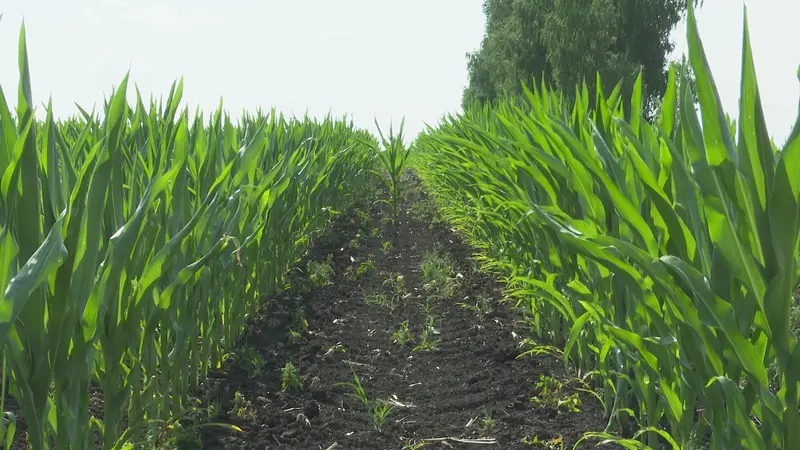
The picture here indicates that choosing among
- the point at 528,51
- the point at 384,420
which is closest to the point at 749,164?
the point at 384,420

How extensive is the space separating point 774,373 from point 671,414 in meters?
1.26

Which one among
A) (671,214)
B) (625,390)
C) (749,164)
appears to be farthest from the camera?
(625,390)

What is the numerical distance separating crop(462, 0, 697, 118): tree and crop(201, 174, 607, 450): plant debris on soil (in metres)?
18.5

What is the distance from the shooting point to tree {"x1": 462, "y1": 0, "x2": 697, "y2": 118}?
22.7 metres

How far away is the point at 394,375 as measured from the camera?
3000 mm

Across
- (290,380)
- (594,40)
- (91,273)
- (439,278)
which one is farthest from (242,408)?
(594,40)

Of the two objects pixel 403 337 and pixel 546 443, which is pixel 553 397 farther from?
pixel 403 337

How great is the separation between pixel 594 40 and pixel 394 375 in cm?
2179

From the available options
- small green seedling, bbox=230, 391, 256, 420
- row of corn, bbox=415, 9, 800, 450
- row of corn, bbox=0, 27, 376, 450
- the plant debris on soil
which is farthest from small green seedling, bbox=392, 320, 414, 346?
row of corn, bbox=415, 9, 800, 450

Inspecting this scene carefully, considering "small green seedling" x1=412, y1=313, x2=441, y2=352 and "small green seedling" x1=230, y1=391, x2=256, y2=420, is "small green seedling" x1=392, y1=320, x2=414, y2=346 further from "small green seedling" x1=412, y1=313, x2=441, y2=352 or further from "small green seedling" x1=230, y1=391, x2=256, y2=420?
"small green seedling" x1=230, y1=391, x2=256, y2=420

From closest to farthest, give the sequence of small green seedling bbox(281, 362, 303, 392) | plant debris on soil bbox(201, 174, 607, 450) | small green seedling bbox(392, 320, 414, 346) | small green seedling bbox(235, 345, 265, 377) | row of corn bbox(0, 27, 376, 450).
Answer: row of corn bbox(0, 27, 376, 450)
plant debris on soil bbox(201, 174, 607, 450)
small green seedling bbox(281, 362, 303, 392)
small green seedling bbox(235, 345, 265, 377)
small green seedling bbox(392, 320, 414, 346)

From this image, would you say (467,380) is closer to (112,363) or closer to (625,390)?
(625,390)

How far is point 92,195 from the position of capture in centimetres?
137

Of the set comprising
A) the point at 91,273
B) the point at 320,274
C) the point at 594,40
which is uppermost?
the point at 594,40
